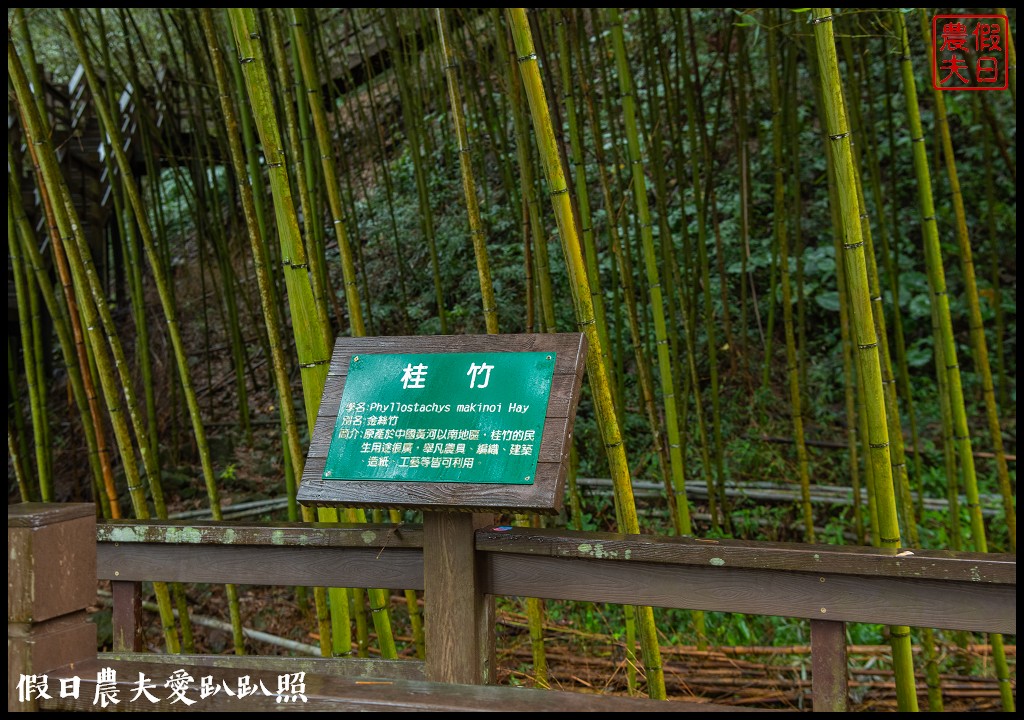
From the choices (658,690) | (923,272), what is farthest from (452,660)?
(923,272)

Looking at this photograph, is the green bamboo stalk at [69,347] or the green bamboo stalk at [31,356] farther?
the green bamboo stalk at [31,356]

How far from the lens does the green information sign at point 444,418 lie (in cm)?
140

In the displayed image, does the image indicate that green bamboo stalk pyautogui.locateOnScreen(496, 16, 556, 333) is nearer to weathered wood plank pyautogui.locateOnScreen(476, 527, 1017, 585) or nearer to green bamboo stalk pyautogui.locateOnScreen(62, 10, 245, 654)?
weathered wood plank pyautogui.locateOnScreen(476, 527, 1017, 585)

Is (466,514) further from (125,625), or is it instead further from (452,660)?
(125,625)

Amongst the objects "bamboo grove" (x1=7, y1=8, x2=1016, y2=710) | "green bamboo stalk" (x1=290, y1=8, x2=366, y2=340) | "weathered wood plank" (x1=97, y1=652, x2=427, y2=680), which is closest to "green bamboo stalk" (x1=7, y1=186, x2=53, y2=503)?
"bamboo grove" (x1=7, y1=8, x2=1016, y2=710)

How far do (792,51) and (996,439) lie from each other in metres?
1.85

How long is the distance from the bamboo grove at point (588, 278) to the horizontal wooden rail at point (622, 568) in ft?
0.45

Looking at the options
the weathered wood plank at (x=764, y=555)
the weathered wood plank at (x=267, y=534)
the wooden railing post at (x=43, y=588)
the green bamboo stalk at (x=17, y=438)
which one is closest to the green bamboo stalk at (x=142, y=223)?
the weathered wood plank at (x=267, y=534)

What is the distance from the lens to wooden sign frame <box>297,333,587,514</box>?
4.43ft

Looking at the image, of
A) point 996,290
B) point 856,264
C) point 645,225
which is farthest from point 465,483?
point 996,290

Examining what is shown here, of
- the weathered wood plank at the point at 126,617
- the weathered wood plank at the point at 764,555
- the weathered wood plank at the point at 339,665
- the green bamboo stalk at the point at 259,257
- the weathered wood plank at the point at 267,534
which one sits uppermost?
the green bamboo stalk at the point at 259,257

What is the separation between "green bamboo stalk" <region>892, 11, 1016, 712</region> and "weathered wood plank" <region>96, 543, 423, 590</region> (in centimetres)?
149

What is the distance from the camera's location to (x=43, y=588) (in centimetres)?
125

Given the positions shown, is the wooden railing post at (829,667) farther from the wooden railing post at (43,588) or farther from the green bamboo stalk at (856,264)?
the wooden railing post at (43,588)
